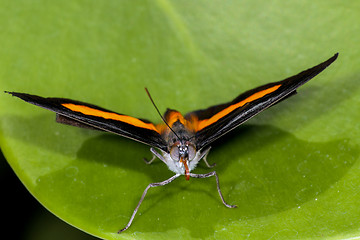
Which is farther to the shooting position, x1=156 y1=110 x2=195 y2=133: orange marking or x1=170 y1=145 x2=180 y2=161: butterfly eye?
x1=156 y1=110 x2=195 y2=133: orange marking

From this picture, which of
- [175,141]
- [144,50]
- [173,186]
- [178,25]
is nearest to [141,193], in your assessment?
A: [173,186]

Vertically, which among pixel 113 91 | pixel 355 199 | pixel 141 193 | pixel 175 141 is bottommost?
pixel 141 193

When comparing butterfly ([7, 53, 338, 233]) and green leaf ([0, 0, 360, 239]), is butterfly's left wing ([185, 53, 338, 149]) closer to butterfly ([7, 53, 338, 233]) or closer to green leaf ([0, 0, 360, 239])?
butterfly ([7, 53, 338, 233])

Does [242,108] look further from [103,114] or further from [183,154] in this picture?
[103,114]

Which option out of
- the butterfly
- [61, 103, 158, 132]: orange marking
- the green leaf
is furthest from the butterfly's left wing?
[61, 103, 158, 132]: orange marking

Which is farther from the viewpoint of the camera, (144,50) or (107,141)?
(144,50)

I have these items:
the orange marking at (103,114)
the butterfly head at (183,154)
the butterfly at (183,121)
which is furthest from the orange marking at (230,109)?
the orange marking at (103,114)

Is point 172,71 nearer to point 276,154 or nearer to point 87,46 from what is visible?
point 87,46

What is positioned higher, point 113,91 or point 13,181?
point 113,91
